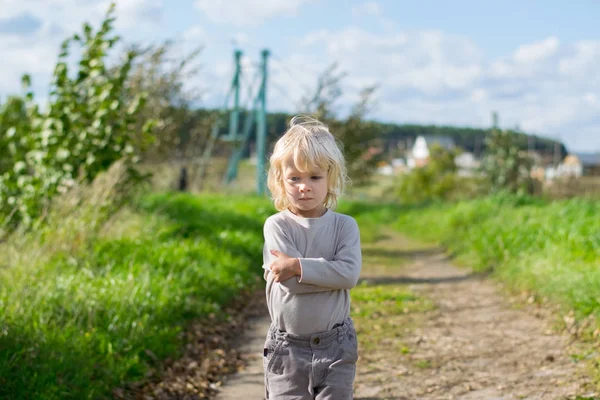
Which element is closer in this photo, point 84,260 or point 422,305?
point 84,260

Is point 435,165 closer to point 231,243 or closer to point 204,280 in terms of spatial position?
point 231,243

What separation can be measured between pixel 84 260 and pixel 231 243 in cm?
297

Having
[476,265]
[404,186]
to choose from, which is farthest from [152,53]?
[404,186]

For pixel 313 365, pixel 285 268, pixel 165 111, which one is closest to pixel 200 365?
pixel 313 365

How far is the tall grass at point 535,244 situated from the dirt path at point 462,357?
14.1 inches

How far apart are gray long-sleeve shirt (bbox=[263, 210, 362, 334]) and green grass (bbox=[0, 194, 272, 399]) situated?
6.09 ft

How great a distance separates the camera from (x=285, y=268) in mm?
3375

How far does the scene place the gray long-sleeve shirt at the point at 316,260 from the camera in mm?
3459

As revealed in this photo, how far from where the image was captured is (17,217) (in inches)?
359

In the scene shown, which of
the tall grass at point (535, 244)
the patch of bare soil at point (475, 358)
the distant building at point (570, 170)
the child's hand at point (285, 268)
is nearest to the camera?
the child's hand at point (285, 268)

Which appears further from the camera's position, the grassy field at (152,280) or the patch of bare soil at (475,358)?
the patch of bare soil at (475,358)

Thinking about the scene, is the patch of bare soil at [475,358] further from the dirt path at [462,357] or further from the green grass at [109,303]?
the green grass at [109,303]

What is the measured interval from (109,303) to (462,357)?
2854 mm

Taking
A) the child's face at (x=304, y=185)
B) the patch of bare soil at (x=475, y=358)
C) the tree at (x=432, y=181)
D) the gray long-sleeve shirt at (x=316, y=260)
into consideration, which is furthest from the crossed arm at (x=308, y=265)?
the tree at (x=432, y=181)
